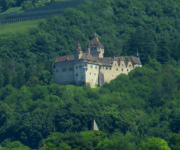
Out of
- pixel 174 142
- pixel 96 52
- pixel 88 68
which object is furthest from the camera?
pixel 96 52

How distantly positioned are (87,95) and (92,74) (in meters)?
3.10

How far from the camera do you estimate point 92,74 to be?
105 metres

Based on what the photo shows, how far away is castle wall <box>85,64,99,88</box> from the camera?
343ft

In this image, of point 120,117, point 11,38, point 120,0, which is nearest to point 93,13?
point 120,0

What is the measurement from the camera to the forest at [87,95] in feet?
293

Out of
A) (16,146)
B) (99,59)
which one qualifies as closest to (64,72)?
(99,59)

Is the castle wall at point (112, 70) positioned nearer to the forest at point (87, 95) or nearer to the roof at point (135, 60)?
the forest at point (87, 95)

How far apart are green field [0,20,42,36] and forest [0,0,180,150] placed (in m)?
2.18

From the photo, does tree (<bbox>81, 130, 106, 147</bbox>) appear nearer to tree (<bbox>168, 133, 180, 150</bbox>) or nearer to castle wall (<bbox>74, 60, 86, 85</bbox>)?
tree (<bbox>168, 133, 180, 150</bbox>)

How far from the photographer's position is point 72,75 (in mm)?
106000

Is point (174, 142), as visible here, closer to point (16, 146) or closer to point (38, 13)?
point (16, 146)

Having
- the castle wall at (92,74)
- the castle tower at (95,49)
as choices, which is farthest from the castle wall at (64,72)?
the castle tower at (95,49)

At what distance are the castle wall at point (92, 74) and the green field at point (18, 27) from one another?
1259 inches

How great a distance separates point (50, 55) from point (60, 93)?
21815mm
